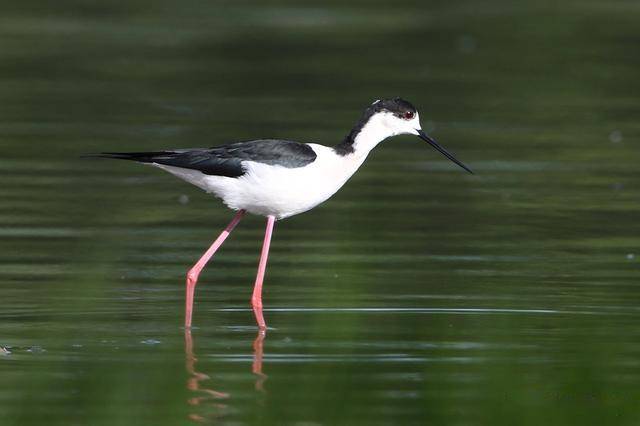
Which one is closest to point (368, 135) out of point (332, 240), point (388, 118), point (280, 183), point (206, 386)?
point (388, 118)

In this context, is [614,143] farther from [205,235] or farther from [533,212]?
[205,235]

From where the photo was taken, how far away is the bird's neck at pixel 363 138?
9.96 m

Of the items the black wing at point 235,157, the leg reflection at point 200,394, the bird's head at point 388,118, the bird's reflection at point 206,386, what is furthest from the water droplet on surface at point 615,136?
the leg reflection at point 200,394

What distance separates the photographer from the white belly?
963 cm

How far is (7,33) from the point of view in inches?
928

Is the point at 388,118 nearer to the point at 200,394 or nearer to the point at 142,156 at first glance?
the point at 142,156

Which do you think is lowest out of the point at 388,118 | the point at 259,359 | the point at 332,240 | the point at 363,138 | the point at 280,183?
the point at 259,359

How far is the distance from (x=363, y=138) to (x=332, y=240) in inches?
71.3

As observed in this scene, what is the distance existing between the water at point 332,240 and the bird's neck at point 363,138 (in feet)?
2.67

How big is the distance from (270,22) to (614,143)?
9.83m

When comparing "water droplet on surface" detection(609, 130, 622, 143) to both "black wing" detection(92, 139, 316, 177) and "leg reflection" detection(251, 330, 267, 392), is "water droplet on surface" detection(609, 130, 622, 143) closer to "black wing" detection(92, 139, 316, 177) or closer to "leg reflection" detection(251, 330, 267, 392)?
"black wing" detection(92, 139, 316, 177)

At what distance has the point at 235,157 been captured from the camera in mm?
9719

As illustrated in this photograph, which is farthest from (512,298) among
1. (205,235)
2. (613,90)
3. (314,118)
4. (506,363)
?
(613,90)

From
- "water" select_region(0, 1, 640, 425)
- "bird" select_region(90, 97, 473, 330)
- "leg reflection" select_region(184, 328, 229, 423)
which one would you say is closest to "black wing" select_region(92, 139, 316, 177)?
"bird" select_region(90, 97, 473, 330)
